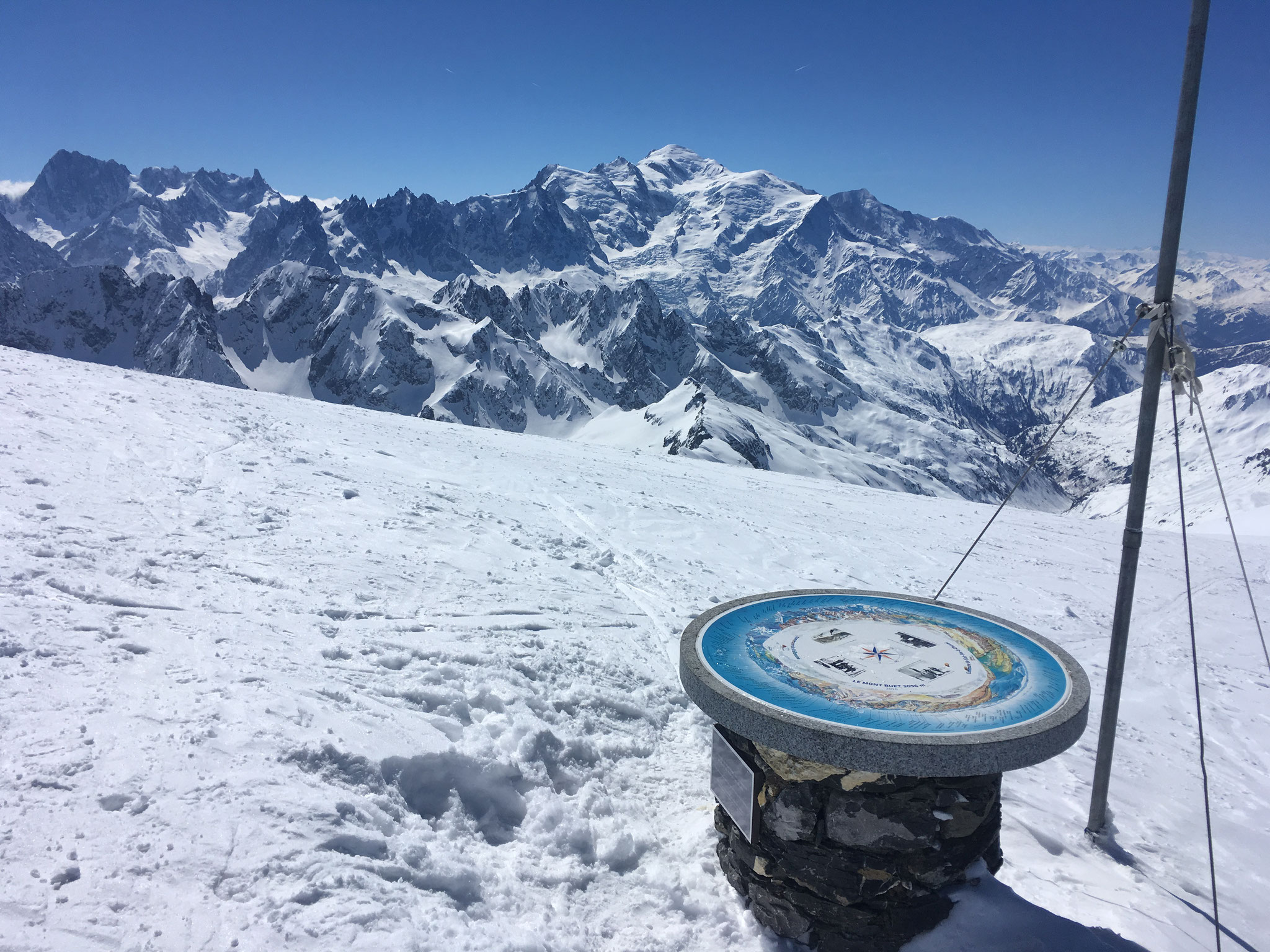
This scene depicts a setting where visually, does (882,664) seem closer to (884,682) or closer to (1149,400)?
(884,682)

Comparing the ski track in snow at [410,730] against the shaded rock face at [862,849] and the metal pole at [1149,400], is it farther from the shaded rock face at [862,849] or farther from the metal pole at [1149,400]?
the metal pole at [1149,400]

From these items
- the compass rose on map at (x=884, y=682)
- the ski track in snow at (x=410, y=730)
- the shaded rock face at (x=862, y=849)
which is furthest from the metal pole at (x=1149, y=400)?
the shaded rock face at (x=862, y=849)

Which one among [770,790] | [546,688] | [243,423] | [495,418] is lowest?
[495,418]

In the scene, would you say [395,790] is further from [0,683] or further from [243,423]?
[243,423]

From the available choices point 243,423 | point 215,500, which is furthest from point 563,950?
point 243,423

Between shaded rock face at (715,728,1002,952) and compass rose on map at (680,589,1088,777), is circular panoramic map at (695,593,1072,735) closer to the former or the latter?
compass rose on map at (680,589,1088,777)

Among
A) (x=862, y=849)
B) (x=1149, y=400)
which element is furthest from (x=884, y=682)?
(x=1149, y=400)
